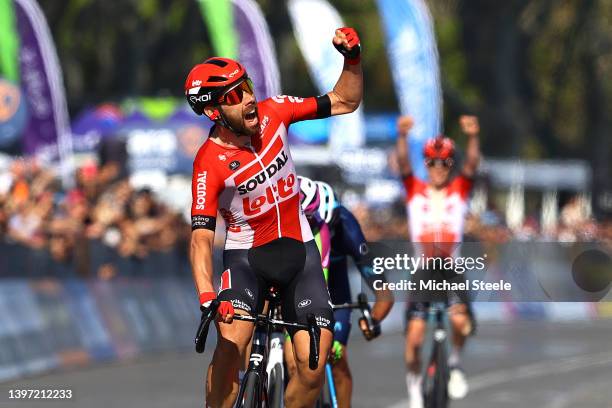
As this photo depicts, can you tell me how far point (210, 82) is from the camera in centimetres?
870

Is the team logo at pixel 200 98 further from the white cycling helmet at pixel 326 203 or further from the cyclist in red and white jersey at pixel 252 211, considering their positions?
the white cycling helmet at pixel 326 203

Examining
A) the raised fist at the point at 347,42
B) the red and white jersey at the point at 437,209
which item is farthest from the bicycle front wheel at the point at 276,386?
the red and white jersey at the point at 437,209

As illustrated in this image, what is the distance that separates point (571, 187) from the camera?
5050cm

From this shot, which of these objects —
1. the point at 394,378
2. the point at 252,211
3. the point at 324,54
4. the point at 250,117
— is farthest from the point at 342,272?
the point at 324,54

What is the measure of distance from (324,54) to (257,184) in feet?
73.8

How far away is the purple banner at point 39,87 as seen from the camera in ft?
81.0

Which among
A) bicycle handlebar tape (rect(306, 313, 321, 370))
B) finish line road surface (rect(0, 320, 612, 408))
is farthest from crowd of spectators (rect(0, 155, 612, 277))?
bicycle handlebar tape (rect(306, 313, 321, 370))

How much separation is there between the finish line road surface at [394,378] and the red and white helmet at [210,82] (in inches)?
225

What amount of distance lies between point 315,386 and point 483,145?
147 feet

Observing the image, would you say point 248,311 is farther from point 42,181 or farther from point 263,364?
point 42,181

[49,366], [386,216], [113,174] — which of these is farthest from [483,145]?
[49,366]

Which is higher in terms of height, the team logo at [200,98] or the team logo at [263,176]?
the team logo at [200,98]

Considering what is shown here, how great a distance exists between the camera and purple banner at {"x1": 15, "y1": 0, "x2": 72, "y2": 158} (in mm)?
24688

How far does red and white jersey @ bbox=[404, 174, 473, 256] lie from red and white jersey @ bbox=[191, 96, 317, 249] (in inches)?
176
